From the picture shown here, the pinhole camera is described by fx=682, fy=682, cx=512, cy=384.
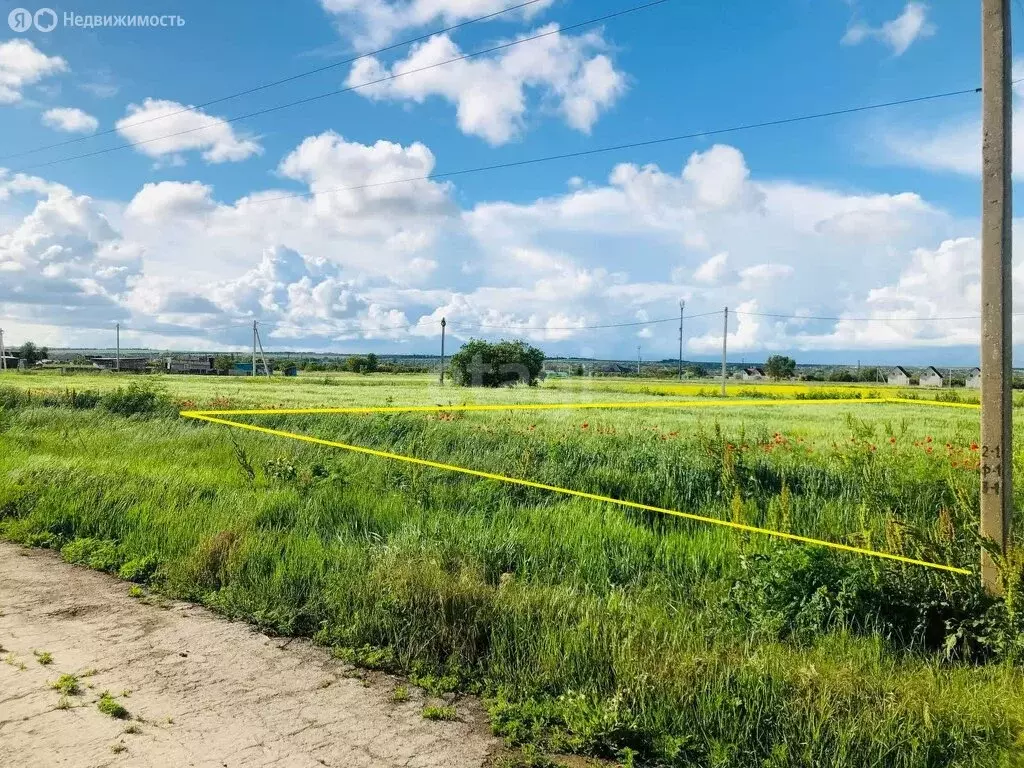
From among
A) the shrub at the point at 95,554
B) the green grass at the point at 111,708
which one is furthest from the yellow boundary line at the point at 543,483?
the green grass at the point at 111,708

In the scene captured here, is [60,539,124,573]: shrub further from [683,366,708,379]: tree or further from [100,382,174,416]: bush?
[683,366,708,379]: tree

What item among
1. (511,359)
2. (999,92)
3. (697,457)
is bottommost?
(697,457)

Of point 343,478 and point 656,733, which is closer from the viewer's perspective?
point 656,733

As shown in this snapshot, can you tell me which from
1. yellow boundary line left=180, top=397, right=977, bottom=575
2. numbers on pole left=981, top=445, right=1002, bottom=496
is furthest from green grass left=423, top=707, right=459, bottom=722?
numbers on pole left=981, top=445, right=1002, bottom=496

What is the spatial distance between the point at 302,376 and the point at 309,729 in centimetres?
2758

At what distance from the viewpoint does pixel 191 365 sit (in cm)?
2814

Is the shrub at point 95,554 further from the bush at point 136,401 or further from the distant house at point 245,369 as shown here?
the distant house at point 245,369

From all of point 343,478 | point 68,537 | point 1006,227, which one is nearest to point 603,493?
point 343,478

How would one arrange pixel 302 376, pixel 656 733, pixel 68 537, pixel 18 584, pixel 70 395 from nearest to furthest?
pixel 656 733 < pixel 18 584 < pixel 68 537 < pixel 70 395 < pixel 302 376

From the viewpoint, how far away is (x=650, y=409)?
62.5ft

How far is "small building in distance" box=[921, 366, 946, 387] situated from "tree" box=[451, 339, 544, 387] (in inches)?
513

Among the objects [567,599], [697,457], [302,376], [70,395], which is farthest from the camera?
[302,376]

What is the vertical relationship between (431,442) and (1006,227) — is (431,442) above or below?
below

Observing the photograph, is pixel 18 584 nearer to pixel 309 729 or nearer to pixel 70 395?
pixel 309 729
